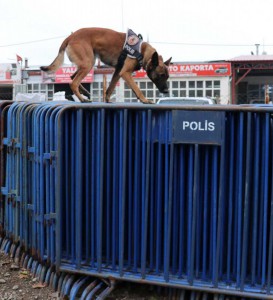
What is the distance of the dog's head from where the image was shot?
6.31 m

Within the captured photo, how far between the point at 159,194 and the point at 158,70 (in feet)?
10.6

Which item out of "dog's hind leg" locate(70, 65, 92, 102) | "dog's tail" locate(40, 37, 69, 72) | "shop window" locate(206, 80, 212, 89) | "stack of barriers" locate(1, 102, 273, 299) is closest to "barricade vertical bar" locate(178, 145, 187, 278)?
"stack of barriers" locate(1, 102, 273, 299)

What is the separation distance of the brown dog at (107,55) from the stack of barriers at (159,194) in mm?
2244

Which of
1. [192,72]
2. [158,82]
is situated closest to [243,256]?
[158,82]

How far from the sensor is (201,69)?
3441 cm

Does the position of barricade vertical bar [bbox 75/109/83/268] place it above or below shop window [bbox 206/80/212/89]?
below

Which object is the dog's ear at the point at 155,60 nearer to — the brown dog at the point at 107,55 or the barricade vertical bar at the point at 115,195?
the brown dog at the point at 107,55

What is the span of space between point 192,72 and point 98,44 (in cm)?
2921

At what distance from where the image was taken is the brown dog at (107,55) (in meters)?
6.05

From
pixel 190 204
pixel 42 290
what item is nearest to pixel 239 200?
pixel 190 204

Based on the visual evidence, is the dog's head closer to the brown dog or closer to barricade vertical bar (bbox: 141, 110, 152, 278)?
the brown dog

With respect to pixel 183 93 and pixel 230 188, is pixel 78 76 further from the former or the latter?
pixel 183 93

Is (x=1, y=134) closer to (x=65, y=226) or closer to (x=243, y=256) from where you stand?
(x=65, y=226)

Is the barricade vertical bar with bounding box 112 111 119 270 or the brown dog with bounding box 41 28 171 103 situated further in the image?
the brown dog with bounding box 41 28 171 103
